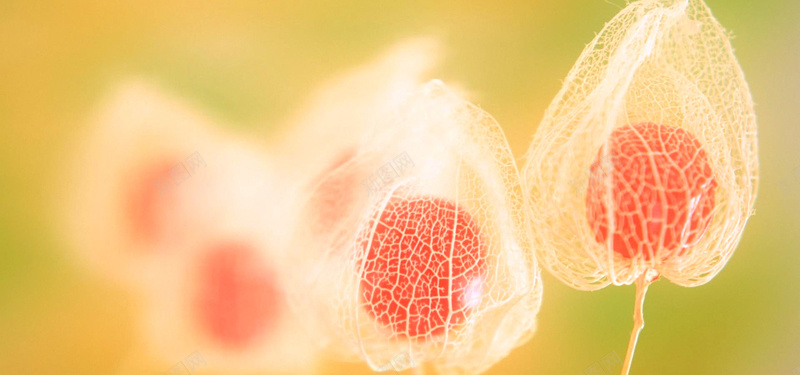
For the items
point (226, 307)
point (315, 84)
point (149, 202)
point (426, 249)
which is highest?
point (315, 84)

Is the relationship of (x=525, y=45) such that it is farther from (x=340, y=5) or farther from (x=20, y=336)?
(x=20, y=336)

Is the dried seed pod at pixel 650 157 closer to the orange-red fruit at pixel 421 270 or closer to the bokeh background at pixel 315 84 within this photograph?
the orange-red fruit at pixel 421 270

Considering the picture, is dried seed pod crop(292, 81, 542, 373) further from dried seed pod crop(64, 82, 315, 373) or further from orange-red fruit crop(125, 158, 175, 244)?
orange-red fruit crop(125, 158, 175, 244)

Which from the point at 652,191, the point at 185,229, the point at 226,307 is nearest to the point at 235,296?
the point at 226,307

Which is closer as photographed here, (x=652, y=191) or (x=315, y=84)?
(x=652, y=191)

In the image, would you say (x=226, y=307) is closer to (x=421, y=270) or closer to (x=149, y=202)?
(x=149, y=202)

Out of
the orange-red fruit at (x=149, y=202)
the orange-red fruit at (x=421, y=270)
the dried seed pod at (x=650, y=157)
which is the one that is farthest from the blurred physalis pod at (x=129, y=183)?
the dried seed pod at (x=650, y=157)
